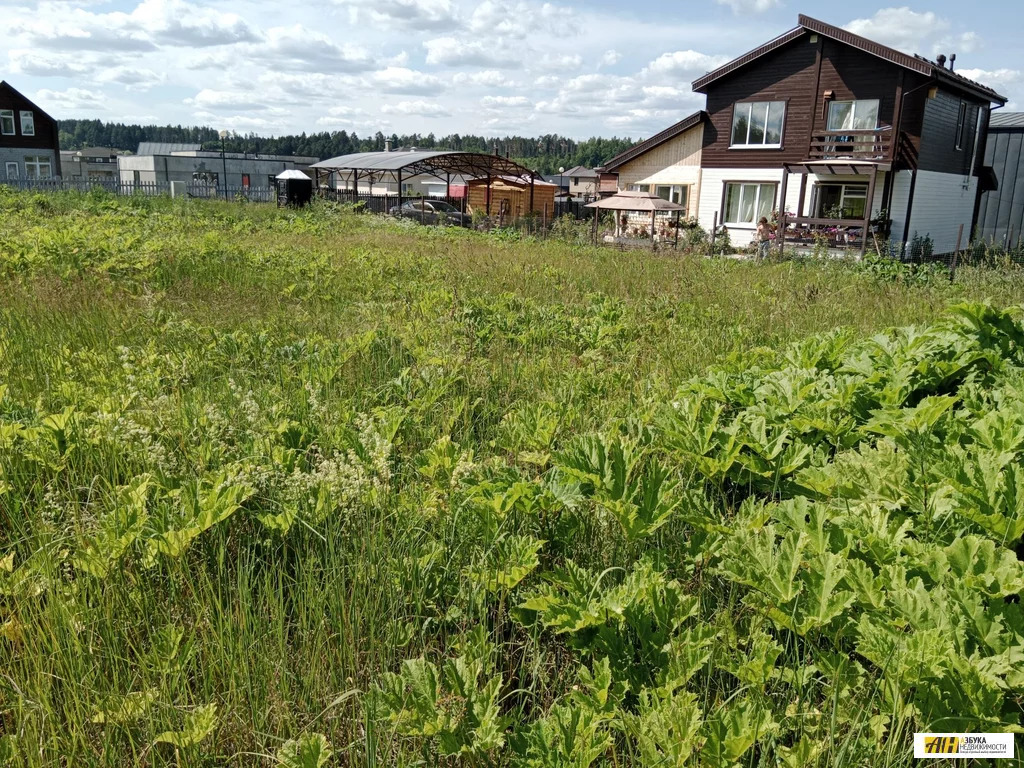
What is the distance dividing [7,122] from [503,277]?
54.1 metres

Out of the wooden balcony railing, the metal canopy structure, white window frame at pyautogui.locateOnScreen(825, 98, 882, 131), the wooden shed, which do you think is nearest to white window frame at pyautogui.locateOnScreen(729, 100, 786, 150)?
white window frame at pyautogui.locateOnScreen(825, 98, 882, 131)

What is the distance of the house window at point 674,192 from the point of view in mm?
29328

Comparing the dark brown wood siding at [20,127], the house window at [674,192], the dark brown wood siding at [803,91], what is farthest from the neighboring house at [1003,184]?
the dark brown wood siding at [20,127]

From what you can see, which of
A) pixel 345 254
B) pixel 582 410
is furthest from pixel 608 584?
pixel 345 254

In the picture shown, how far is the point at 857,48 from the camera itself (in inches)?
911

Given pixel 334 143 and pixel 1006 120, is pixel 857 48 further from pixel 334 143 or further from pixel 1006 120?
pixel 334 143

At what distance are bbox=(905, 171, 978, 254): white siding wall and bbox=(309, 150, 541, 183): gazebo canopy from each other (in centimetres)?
1585

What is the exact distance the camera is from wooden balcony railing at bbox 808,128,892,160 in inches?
897

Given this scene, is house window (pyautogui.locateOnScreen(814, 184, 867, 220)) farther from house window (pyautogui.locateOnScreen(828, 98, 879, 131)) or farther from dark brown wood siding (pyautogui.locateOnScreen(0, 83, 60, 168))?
dark brown wood siding (pyautogui.locateOnScreen(0, 83, 60, 168))

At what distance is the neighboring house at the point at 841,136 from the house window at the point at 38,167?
46443mm

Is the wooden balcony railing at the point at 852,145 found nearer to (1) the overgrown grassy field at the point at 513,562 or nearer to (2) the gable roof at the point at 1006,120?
(2) the gable roof at the point at 1006,120

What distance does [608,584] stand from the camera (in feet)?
7.56

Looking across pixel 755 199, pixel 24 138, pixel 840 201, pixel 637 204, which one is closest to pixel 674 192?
pixel 755 199

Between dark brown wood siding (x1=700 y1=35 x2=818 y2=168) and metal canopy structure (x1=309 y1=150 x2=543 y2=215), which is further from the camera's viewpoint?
metal canopy structure (x1=309 y1=150 x2=543 y2=215)
